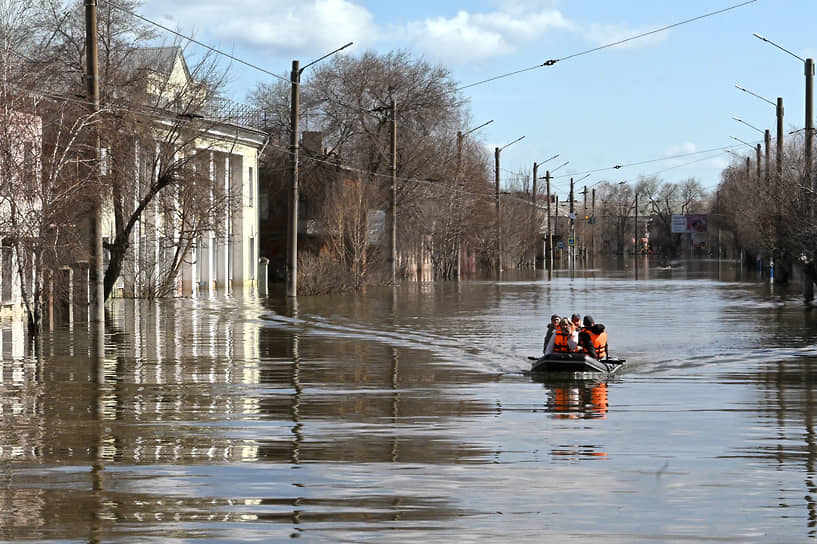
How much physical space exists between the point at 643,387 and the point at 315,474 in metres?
9.97

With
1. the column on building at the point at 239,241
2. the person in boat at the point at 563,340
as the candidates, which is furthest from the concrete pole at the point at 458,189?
the person in boat at the point at 563,340

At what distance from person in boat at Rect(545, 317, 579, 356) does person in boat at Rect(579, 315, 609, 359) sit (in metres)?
0.68

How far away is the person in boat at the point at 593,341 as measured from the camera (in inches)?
909

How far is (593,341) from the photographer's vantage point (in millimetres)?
23312

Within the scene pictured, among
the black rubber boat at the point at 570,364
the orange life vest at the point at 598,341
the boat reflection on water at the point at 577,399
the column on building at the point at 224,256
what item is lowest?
the boat reflection on water at the point at 577,399

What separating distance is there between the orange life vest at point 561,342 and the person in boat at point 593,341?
77cm

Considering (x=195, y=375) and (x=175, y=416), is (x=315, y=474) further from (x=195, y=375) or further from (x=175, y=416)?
(x=195, y=375)

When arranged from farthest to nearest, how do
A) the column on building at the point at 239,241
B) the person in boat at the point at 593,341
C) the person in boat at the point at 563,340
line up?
the column on building at the point at 239,241 < the person in boat at the point at 593,341 < the person in boat at the point at 563,340

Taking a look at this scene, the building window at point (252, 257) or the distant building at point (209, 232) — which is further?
the building window at point (252, 257)

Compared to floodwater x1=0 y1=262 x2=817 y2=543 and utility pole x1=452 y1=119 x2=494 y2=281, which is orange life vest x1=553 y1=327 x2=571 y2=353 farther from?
utility pole x1=452 y1=119 x2=494 y2=281

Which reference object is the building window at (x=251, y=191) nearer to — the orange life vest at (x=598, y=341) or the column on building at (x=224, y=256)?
the column on building at (x=224, y=256)

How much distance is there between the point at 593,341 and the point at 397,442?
969 cm

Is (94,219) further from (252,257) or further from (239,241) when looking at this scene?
(252,257)

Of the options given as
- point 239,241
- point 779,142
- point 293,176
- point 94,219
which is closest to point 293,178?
point 293,176
